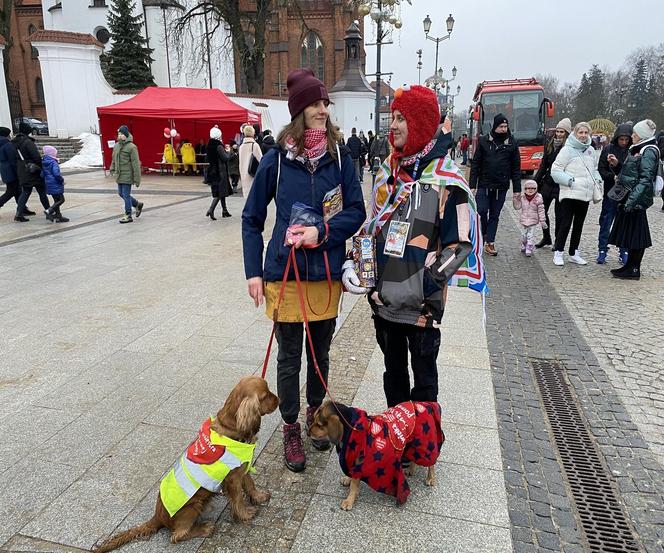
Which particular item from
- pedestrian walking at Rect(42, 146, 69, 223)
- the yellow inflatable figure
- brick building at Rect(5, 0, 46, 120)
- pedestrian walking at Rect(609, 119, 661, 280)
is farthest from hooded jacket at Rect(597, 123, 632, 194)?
brick building at Rect(5, 0, 46, 120)

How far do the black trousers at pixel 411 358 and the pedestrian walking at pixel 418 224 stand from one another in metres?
0.01

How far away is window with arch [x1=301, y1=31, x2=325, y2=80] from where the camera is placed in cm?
4275

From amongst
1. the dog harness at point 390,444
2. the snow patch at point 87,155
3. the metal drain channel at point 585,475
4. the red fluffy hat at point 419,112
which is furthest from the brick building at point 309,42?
the dog harness at point 390,444

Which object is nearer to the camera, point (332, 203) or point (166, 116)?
point (332, 203)

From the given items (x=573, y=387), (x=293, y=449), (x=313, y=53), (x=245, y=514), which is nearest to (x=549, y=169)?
(x=573, y=387)

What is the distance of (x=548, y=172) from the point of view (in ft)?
28.6

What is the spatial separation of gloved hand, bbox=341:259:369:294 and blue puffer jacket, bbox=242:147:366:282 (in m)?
0.10

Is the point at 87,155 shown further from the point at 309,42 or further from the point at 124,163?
the point at 309,42

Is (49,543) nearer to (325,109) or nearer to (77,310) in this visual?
(325,109)

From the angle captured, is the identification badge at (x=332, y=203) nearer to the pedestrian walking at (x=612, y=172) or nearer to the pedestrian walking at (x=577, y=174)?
the pedestrian walking at (x=577, y=174)

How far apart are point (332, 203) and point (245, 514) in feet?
5.34

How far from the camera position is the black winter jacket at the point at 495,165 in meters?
7.72

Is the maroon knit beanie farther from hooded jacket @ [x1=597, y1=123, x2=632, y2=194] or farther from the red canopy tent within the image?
the red canopy tent

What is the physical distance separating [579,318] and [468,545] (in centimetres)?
387
